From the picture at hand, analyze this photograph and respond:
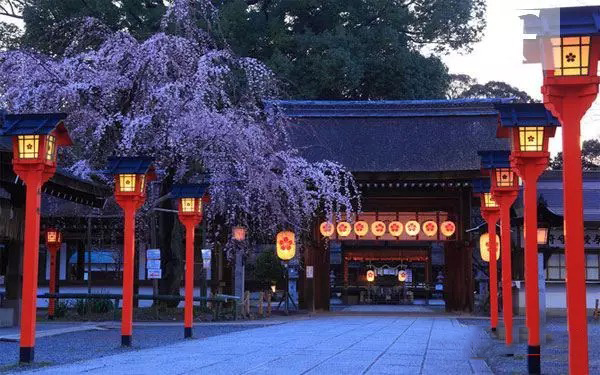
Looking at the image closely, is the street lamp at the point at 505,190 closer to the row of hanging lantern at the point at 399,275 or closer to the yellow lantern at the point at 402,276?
the row of hanging lantern at the point at 399,275

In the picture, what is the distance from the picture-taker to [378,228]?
2872 centimetres

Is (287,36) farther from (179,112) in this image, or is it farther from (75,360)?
(75,360)

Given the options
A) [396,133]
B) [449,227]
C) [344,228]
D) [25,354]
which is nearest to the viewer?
[25,354]

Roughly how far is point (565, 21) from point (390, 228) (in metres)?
22.7

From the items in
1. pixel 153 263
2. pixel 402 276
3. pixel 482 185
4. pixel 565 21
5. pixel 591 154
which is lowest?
pixel 402 276

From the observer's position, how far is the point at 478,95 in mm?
48844

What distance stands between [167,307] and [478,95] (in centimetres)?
3068

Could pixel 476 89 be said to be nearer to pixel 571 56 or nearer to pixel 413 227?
pixel 413 227

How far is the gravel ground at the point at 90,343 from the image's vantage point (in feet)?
37.8

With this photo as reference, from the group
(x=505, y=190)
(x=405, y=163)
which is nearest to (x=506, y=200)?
(x=505, y=190)

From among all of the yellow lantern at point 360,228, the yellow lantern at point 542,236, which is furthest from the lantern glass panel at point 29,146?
the yellow lantern at point 360,228

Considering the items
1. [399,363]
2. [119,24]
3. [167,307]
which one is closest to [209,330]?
[167,307]

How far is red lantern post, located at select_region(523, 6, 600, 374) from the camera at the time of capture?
5980 millimetres

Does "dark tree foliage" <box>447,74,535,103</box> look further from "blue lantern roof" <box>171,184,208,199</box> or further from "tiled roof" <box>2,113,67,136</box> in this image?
"tiled roof" <box>2,113,67,136</box>
